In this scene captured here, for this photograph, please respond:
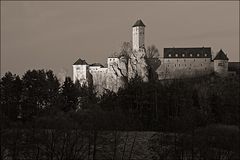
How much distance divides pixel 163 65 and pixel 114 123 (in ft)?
179

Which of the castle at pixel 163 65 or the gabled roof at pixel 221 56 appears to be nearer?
the gabled roof at pixel 221 56

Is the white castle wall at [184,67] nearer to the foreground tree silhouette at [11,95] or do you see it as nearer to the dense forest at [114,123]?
the dense forest at [114,123]

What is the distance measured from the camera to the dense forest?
38.2 metres

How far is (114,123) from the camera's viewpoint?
151 ft

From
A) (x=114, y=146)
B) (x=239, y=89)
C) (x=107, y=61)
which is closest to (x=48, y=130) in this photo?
(x=114, y=146)

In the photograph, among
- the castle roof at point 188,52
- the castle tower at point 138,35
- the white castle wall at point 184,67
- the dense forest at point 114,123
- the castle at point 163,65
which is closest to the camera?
the dense forest at point 114,123

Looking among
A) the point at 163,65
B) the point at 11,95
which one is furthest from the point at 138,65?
the point at 11,95

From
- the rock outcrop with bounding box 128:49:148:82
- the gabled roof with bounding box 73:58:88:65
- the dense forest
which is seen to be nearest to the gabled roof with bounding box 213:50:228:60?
the rock outcrop with bounding box 128:49:148:82

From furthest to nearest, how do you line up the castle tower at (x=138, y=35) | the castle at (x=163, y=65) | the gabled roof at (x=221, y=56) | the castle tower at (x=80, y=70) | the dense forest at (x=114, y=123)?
the castle tower at (x=80, y=70), the castle tower at (x=138, y=35), the castle at (x=163, y=65), the gabled roof at (x=221, y=56), the dense forest at (x=114, y=123)

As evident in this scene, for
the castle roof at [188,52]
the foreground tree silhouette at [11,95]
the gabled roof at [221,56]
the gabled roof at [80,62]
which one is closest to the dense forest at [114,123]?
the foreground tree silhouette at [11,95]

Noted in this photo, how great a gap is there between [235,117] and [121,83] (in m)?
43.3

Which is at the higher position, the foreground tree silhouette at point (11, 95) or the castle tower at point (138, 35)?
the castle tower at point (138, 35)

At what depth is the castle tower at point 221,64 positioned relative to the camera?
9481 cm

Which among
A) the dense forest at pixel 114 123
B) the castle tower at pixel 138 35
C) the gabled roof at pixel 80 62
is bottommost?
the dense forest at pixel 114 123
